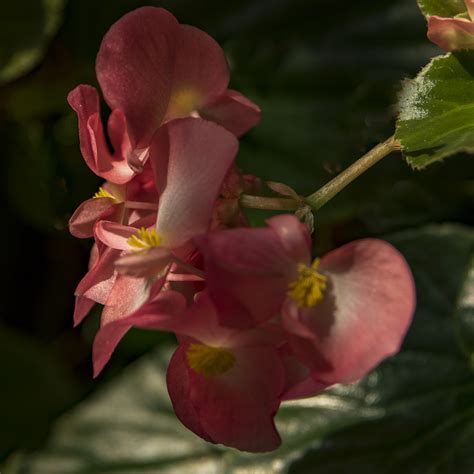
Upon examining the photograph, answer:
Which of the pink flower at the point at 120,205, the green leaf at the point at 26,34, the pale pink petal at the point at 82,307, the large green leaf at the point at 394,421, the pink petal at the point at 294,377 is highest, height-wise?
the pink flower at the point at 120,205

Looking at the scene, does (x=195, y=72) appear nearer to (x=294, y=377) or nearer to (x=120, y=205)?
(x=120, y=205)

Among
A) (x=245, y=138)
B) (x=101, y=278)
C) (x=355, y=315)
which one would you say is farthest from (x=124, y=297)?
(x=245, y=138)

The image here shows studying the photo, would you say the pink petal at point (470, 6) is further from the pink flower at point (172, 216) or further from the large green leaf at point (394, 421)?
the large green leaf at point (394, 421)

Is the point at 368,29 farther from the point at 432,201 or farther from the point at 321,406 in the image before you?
the point at 321,406

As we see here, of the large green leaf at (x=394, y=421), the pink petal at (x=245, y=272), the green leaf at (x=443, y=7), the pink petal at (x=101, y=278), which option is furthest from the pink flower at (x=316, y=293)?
the large green leaf at (x=394, y=421)

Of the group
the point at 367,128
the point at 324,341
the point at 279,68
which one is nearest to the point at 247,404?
the point at 324,341

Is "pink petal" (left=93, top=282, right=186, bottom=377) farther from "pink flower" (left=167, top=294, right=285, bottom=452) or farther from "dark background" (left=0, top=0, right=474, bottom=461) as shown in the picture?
"dark background" (left=0, top=0, right=474, bottom=461)

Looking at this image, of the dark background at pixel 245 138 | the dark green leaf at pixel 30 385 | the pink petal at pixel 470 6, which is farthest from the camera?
the dark green leaf at pixel 30 385
